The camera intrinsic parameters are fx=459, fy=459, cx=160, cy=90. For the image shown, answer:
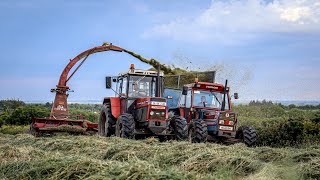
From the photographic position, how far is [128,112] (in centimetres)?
1509

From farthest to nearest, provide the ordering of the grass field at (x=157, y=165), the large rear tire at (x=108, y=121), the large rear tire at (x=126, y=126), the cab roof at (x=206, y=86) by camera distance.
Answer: the large rear tire at (x=108, y=121)
the cab roof at (x=206, y=86)
the large rear tire at (x=126, y=126)
the grass field at (x=157, y=165)

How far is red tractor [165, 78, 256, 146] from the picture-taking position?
13.9 meters

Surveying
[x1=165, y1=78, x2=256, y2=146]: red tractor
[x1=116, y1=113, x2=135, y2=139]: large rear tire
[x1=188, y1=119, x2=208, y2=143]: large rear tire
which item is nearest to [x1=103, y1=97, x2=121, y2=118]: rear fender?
[x1=116, y1=113, x2=135, y2=139]: large rear tire

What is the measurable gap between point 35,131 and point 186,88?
6626mm

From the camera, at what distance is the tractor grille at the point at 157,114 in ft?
46.3

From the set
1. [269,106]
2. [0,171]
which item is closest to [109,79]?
[0,171]

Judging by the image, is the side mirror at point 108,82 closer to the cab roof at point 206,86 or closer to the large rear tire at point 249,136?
the cab roof at point 206,86

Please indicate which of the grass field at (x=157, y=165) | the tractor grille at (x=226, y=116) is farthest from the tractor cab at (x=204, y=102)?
the grass field at (x=157, y=165)

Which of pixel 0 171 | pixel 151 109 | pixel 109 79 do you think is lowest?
pixel 0 171

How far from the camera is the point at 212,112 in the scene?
47.9 ft

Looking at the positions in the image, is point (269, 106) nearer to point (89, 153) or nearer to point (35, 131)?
point (35, 131)

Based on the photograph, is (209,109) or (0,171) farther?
(209,109)

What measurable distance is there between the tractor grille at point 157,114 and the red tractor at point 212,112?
2.81 ft

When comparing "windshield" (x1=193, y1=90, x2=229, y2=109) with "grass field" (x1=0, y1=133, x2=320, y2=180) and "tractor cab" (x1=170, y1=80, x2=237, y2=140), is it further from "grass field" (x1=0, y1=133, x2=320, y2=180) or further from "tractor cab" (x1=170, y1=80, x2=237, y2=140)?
"grass field" (x1=0, y1=133, x2=320, y2=180)
